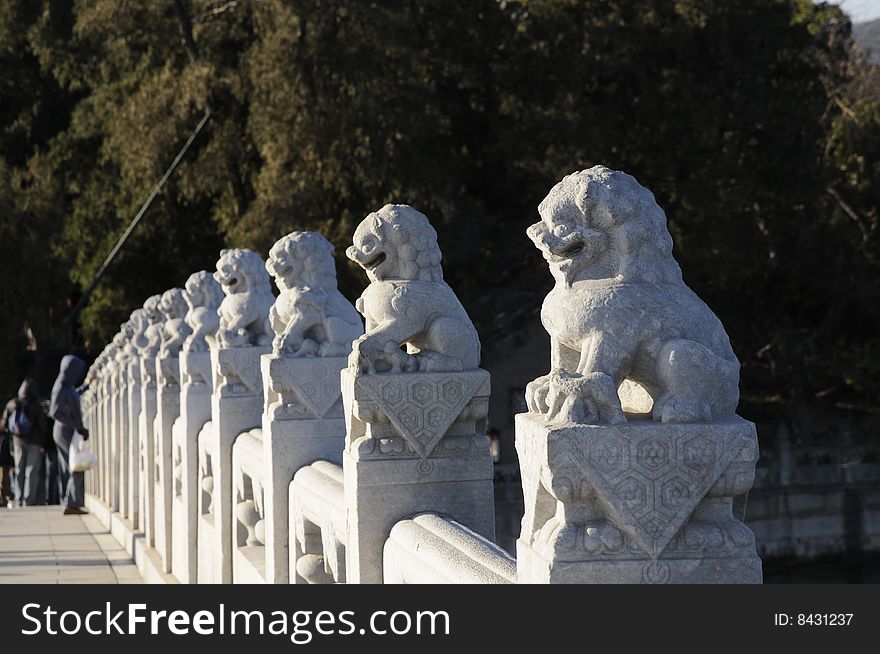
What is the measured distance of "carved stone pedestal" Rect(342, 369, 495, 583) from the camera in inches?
173

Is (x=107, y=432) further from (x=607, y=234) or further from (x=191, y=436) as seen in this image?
(x=607, y=234)

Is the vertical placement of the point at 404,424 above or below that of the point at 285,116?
below

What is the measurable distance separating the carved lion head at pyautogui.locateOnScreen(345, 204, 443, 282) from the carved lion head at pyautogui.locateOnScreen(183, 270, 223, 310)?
14.0 ft

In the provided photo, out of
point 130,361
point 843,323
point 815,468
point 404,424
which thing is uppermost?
point 843,323

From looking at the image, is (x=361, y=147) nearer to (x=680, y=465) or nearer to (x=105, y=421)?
(x=105, y=421)

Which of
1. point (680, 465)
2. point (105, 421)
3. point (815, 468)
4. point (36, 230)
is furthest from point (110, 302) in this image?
point (680, 465)

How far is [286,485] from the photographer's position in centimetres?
579

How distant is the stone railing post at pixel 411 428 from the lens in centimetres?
439

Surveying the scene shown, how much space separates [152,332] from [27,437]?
4.30 m

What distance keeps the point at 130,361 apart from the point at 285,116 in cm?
790

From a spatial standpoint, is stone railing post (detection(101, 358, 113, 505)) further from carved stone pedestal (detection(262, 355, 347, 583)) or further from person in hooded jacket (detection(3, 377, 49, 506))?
carved stone pedestal (detection(262, 355, 347, 583))

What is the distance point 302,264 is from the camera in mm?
6199

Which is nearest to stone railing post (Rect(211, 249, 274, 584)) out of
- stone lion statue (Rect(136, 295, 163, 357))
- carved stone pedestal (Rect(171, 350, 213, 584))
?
carved stone pedestal (Rect(171, 350, 213, 584))

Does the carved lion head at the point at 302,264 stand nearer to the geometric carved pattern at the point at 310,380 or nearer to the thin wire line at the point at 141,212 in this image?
the geometric carved pattern at the point at 310,380
